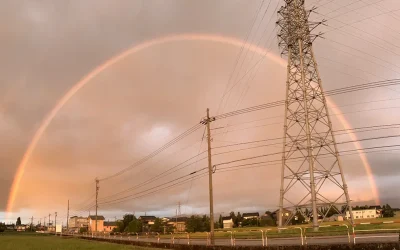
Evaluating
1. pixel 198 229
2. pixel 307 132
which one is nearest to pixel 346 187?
pixel 307 132

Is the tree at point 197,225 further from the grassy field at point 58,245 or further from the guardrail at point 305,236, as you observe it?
the guardrail at point 305,236

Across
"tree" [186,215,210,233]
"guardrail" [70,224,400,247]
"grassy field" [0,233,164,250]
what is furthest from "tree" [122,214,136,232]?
"guardrail" [70,224,400,247]

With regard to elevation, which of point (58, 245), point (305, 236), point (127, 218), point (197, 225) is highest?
point (305, 236)

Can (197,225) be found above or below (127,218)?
below

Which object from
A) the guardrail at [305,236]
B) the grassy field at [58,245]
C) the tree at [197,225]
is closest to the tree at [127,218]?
the tree at [197,225]

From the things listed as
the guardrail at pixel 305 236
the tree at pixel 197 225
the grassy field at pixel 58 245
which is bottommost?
the tree at pixel 197 225

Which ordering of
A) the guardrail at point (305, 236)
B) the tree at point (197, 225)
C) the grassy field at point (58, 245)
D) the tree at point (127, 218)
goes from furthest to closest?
1. the tree at point (127, 218)
2. the tree at point (197, 225)
3. the grassy field at point (58, 245)
4. the guardrail at point (305, 236)

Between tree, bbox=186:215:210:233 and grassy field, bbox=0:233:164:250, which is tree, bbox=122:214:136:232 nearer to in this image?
tree, bbox=186:215:210:233

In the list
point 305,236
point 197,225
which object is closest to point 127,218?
point 197,225

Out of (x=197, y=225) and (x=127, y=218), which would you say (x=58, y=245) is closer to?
(x=197, y=225)

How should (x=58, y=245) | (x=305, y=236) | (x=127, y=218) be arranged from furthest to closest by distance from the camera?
(x=127, y=218) < (x=58, y=245) < (x=305, y=236)

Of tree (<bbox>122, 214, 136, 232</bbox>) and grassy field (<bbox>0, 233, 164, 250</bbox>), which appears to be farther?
tree (<bbox>122, 214, 136, 232</bbox>)

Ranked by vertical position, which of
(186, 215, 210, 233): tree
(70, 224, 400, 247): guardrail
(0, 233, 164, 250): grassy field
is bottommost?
(186, 215, 210, 233): tree

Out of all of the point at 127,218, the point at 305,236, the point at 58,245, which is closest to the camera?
the point at 305,236
